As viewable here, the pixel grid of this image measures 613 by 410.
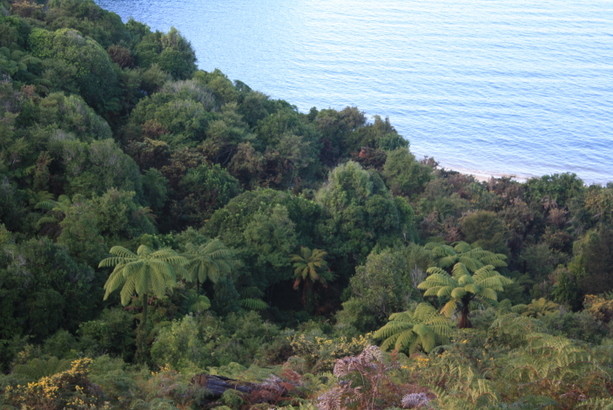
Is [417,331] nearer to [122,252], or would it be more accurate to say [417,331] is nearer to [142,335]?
[142,335]

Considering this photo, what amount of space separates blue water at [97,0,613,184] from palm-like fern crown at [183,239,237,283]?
121 feet

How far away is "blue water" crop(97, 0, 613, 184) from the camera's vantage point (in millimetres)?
56750

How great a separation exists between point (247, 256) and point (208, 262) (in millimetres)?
Answer: 4000

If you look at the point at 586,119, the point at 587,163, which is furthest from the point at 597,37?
the point at 587,163

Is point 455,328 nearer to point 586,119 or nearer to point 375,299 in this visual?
point 375,299

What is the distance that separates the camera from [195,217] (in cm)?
2573

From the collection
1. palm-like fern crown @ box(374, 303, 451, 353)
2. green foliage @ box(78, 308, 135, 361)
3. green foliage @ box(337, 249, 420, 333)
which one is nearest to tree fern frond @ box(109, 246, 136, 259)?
green foliage @ box(78, 308, 135, 361)

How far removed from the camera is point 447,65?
76000mm

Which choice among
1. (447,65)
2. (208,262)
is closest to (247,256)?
(208,262)

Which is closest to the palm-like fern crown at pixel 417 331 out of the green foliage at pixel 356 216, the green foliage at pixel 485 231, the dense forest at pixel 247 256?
the dense forest at pixel 247 256

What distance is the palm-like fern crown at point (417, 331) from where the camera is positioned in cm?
1523

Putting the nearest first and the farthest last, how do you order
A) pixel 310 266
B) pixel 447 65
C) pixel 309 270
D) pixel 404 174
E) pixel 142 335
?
1. pixel 142 335
2. pixel 310 266
3. pixel 309 270
4. pixel 404 174
5. pixel 447 65

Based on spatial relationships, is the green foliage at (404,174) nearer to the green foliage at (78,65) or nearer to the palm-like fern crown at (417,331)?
the green foliage at (78,65)

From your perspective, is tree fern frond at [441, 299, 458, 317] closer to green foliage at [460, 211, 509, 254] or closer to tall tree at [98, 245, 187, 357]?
tall tree at [98, 245, 187, 357]
